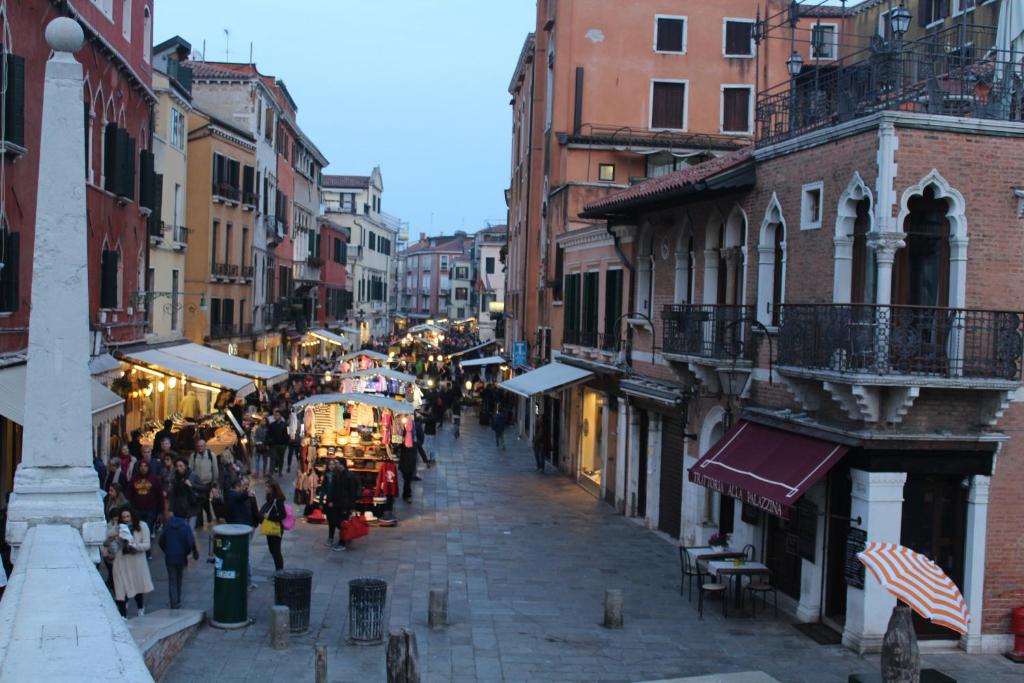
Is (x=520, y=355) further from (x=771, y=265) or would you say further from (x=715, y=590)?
(x=715, y=590)

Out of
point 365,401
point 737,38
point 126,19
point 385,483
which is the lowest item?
point 385,483

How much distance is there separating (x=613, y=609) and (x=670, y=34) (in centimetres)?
2500

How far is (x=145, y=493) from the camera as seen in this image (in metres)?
17.8

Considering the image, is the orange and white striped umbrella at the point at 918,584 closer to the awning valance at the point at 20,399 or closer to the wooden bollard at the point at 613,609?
the wooden bollard at the point at 613,609

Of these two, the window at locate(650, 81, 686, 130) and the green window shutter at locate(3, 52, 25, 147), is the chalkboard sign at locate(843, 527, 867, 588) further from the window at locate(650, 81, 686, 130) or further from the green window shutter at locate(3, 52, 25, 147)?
the window at locate(650, 81, 686, 130)

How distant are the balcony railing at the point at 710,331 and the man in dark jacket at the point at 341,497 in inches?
238

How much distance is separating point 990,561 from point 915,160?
5188 mm

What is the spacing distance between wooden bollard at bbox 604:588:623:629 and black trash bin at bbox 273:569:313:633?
3968mm

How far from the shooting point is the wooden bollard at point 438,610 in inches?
611

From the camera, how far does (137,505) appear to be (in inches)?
701

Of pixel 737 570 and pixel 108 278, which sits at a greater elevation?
pixel 108 278

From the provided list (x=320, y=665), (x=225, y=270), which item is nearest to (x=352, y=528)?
(x=320, y=665)

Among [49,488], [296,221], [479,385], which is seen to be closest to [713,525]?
[49,488]

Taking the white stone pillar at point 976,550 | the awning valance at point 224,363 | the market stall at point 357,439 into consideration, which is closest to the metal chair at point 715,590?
the white stone pillar at point 976,550
